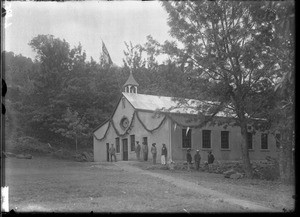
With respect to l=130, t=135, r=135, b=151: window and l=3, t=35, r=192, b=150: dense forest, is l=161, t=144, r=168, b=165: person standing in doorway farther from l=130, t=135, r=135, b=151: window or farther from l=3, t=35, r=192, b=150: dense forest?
l=3, t=35, r=192, b=150: dense forest

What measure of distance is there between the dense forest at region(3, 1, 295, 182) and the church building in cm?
53

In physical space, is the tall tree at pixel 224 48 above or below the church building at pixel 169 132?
above

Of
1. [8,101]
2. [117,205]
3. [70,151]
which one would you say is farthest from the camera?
[70,151]

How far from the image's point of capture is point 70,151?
11.3m

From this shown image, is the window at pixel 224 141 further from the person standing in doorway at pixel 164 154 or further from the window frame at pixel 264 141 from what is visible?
the person standing in doorway at pixel 164 154

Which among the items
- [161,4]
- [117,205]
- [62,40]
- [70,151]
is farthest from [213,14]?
[117,205]

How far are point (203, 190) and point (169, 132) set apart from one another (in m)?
4.93

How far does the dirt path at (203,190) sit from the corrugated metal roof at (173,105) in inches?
97.5

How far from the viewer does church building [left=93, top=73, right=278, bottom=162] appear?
13.1 metres

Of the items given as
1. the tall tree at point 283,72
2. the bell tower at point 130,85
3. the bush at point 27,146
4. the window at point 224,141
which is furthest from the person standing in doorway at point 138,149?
the tall tree at point 283,72

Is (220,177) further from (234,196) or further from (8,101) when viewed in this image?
(8,101)

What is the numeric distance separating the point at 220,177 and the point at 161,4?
8.26 m

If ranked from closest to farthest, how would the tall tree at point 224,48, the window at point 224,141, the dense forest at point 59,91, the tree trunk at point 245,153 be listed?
1. the dense forest at point 59,91
2. the tall tree at point 224,48
3. the tree trunk at point 245,153
4. the window at point 224,141

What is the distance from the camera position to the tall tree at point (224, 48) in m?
12.2
